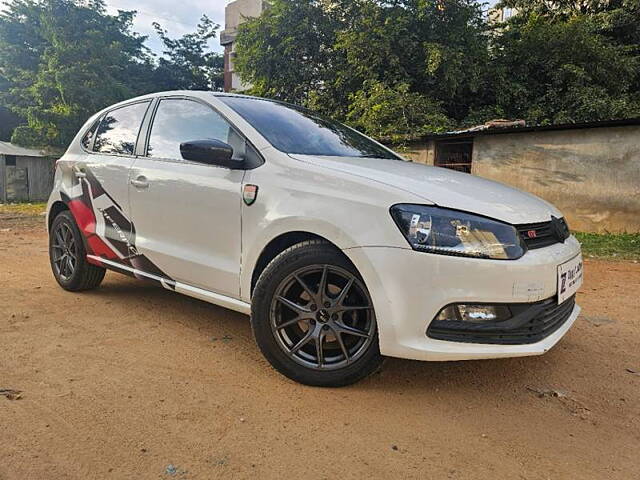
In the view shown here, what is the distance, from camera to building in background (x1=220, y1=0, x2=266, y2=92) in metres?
28.1

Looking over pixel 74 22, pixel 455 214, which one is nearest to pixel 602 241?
pixel 455 214

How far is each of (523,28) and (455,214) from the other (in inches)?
735

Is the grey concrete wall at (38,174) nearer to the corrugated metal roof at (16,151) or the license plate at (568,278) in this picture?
the corrugated metal roof at (16,151)

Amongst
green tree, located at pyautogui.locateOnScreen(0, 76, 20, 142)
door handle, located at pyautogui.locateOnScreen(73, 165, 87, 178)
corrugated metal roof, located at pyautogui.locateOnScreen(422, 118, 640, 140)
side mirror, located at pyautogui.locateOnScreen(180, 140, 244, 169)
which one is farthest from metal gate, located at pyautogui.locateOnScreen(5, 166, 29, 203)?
side mirror, located at pyautogui.locateOnScreen(180, 140, 244, 169)

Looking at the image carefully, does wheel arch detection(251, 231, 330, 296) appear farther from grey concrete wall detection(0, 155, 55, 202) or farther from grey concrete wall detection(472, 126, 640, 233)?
grey concrete wall detection(0, 155, 55, 202)

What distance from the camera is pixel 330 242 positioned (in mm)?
2436

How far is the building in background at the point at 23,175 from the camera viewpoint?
830 inches

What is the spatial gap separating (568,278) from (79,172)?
3.63 m

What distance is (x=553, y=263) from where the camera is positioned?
7.67ft

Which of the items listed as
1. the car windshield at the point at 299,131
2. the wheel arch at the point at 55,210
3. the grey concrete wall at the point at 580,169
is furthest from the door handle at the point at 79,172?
the grey concrete wall at the point at 580,169

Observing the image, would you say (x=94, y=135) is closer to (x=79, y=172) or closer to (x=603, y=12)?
(x=79, y=172)

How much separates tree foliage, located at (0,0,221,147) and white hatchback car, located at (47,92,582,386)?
17231 mm

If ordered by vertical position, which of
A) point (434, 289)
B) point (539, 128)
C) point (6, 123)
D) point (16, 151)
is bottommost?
point (434, 289)

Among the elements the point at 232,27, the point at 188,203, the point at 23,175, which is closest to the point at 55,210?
the point at 188,203
